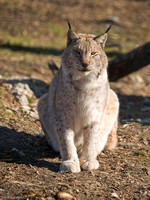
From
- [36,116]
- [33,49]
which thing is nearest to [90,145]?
[36,116]

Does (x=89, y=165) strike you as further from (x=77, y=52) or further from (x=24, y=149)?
(x=77, y=52)

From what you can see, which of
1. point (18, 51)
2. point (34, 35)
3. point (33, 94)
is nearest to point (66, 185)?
point (33, 94)

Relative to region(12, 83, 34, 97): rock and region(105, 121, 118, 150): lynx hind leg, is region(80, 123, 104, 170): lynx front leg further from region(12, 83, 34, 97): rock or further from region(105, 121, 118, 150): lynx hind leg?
region(12, 83, 34, 97): rock

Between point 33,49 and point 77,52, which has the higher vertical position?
point 77,52

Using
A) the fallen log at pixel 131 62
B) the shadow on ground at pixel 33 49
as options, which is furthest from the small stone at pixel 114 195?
the shadow on ground at pixel 33 49

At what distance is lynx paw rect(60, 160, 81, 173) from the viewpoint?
4.53 m

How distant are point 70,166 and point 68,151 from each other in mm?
247

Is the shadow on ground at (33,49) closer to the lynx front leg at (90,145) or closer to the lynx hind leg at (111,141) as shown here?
the lynx hind leg at (111,141)

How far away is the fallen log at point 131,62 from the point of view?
31.0ft

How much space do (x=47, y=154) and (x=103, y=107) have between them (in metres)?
1.15

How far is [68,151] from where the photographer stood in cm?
470

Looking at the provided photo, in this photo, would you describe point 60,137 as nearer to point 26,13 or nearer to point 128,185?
point 128,185

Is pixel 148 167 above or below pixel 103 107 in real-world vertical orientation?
below

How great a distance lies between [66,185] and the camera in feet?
13.1
